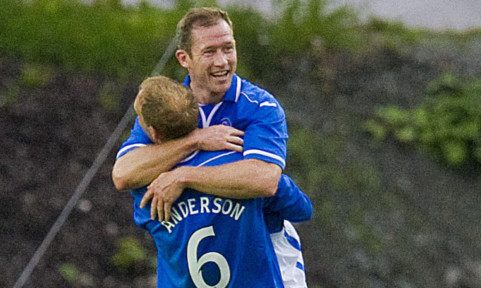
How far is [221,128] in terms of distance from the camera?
334 cm

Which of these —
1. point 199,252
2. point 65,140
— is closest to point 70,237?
point 65,140

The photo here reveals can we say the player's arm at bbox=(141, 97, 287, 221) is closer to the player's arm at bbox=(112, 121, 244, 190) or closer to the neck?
the player's arm at bbox=(112, 121, 244, 190)

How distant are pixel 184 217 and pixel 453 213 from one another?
464 cm

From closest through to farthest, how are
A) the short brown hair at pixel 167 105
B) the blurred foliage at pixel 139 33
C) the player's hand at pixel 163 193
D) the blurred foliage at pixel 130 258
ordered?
1. the short brown hair at pixel 167 105
2. the player's hand at pixel 163 193
3. the blurred foliage at pixel 130 258
4. the blurred foliage at pixel 139 33

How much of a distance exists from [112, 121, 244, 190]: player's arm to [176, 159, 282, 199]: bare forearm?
8cm

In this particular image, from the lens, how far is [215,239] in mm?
3363

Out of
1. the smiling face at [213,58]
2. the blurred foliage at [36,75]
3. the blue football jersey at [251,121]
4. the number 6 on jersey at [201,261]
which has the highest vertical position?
the smiling face at [213,58]

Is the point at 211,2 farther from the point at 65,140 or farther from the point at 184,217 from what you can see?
the point at 184,217

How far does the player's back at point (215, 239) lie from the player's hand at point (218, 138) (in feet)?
0.12

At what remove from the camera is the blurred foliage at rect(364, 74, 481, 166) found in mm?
7816

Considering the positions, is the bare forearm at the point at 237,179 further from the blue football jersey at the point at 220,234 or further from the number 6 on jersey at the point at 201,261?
the number 6 on jersey at the point at 201,261

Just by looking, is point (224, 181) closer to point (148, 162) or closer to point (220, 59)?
point (148, 162)

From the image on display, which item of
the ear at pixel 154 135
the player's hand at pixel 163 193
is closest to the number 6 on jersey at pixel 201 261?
the player's hand at pixel 163 193

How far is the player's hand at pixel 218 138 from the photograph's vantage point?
10.8ft
